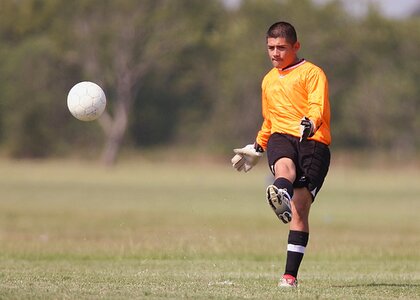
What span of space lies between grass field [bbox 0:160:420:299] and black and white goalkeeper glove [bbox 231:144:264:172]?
110 cm

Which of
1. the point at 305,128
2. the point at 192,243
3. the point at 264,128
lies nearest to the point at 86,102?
the point at 264,128

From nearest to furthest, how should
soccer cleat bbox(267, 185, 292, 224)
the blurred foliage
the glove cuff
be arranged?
soccer cleat bbox(267, 185, 292, 224) < the glove cuff < the blurred foliage

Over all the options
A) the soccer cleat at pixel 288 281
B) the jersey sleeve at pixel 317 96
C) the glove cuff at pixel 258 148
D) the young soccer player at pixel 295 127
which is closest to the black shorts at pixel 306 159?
the young soccer player at pixel 295 127

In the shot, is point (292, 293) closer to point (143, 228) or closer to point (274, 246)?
point (274, 246)

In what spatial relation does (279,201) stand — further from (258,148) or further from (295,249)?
(258,148)

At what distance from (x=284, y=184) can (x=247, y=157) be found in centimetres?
140

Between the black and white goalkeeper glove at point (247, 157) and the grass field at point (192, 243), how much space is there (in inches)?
43.5

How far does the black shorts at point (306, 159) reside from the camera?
9562 mm

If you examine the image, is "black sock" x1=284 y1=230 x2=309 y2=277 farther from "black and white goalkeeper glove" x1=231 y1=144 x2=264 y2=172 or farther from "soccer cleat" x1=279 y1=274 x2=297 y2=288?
"black and white goalkeeper glove" x1=231 y1=144 x2=264 y2=172

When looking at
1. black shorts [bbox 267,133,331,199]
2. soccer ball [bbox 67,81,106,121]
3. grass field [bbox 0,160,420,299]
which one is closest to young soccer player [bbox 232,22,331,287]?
black shorts [bbox 267,133,331,199]

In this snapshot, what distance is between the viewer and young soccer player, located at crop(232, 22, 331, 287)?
952cm

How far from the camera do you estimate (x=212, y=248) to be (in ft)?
54.4

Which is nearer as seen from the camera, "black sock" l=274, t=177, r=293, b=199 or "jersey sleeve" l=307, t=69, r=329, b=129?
"black sock" l=274, t=177, r=293, b=199

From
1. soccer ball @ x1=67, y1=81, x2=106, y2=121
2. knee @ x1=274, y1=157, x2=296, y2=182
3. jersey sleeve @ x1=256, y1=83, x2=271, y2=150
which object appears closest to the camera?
knee @ x1=274, y1=157, x2=296, y2=182
